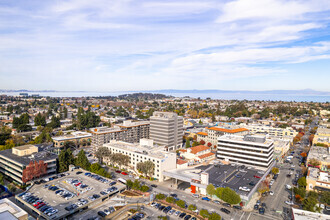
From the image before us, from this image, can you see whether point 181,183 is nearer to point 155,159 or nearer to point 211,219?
point 155,159

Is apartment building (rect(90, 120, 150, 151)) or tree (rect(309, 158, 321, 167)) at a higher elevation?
apartment building (rect(90, 120, 150, 151))

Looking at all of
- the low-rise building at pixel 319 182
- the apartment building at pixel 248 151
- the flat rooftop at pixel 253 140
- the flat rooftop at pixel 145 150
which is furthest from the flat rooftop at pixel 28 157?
the low-rise building at pixel 319 182

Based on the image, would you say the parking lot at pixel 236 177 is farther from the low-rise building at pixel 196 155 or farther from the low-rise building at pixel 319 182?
the low-rise building at pixel 319 182

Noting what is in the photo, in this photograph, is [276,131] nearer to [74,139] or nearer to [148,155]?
[148,155]

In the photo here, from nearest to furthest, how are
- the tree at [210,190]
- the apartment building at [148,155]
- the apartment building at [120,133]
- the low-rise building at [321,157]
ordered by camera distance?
1. the tree at [210,190]
2. the apartment building at [148,155]
3. the low-rise building at [321,157]
4. the apartment building at [120,133]

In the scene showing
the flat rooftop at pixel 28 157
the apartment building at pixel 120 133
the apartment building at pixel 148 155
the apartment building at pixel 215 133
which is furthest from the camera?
the apartment building at pixel 215 133

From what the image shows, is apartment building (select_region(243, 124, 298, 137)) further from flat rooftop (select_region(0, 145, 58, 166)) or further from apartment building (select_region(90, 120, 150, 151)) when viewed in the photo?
flat rooftop (select_region(0, 145, 58, 166))

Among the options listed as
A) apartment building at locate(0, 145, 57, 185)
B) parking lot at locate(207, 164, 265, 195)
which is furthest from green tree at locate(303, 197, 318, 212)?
apartment building at locate(0, 145, 57, 185)
